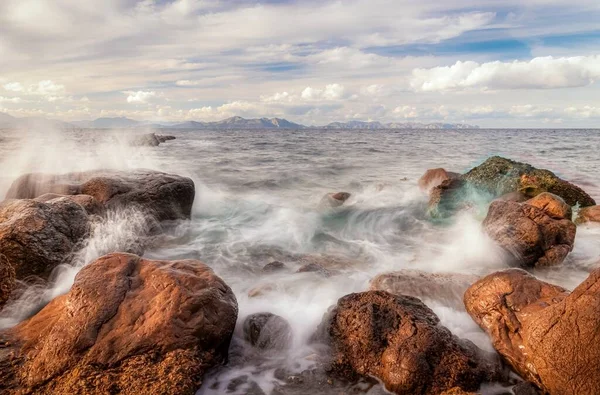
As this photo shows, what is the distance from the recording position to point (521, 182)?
1266 cm

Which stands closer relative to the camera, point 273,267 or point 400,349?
point 400,349

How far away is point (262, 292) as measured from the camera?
6.82 metres

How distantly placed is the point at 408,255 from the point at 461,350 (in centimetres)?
501

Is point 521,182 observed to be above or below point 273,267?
above

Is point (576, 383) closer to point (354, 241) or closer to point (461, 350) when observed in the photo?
point (461, 350)

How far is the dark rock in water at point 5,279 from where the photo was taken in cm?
519

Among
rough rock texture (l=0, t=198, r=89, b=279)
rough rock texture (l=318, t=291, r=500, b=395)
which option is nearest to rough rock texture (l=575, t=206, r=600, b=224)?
rough rock texture (l=318, t=291, r=500, b=395)

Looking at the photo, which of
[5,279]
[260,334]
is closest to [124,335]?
[260,334]

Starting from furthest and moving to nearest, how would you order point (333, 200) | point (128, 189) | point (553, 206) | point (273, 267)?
point (333, 200), point (128, 189), point (553, 206), point (273, 267)

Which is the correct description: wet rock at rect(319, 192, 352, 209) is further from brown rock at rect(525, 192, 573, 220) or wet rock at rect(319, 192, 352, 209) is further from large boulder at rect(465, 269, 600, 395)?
large boulder at rect(465, 269, 600, 395)

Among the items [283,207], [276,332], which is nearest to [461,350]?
[276,332]

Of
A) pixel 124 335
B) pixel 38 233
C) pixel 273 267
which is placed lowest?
pixel 273 267

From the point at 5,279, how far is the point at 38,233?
4.97ft

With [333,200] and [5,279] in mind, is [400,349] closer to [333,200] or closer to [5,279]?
[5,279]
